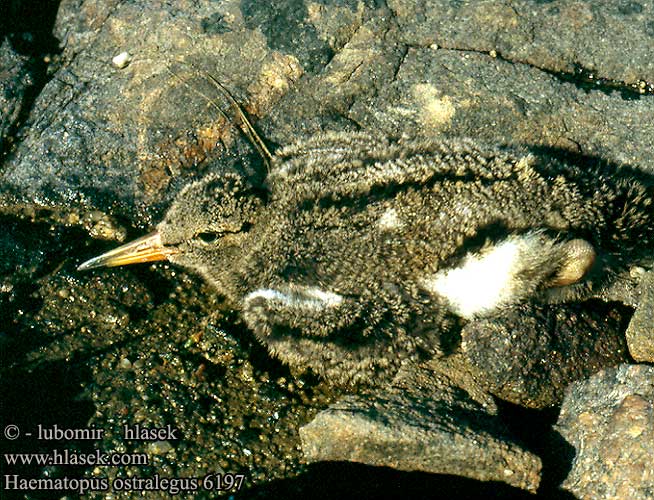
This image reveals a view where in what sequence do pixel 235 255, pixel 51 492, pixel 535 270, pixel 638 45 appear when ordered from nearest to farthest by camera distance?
pixel 51 492
pixel 535 270
pixel 235 255
pixel 638 45

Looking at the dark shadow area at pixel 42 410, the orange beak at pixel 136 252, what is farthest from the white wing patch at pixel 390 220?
the dark shadow area at pixel 42 410

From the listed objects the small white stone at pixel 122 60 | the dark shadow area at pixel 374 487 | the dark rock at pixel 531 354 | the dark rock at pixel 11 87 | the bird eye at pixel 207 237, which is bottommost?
the dark shadow area at pixel 374 487

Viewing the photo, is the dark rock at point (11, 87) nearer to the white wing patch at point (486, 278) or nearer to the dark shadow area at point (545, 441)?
the white wing patch at point (486, 278)

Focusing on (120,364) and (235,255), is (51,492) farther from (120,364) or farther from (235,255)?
(235,255)

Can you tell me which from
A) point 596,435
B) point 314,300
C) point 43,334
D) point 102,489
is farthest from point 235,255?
point 596,435

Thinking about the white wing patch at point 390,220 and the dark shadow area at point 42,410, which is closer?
the dark shadow area at point 42,410

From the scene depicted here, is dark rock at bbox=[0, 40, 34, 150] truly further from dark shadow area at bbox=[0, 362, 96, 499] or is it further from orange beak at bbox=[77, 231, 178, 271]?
dark shadow area at bbox=[0, 362, 96, 499]

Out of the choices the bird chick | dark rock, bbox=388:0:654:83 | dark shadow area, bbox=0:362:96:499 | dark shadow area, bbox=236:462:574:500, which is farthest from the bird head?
dark rock, bbox=388:0:654:83
